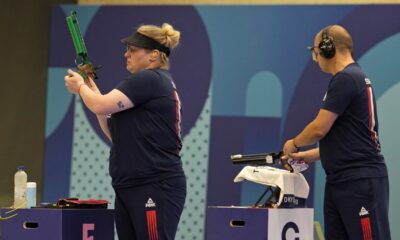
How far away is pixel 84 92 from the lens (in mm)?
3533

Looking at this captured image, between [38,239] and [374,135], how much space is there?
166cm

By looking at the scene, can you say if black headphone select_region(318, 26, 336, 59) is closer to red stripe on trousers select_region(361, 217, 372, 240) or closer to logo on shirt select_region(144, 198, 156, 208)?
red stripe on trousers select_region(361, 217, 372, 240)

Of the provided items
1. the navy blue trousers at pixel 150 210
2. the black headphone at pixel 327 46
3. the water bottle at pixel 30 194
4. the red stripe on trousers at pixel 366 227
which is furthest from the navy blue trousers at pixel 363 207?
the water bottle at pixel 30 194

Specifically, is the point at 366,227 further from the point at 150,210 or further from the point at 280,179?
the point at 150,210

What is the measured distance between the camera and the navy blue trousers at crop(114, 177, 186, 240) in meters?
3.40

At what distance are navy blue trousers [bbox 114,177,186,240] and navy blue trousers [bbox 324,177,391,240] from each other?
80 centimetres

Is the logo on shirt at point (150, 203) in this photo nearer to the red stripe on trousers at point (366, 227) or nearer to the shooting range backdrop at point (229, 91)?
the red stripe on trousers at point (366, 227)

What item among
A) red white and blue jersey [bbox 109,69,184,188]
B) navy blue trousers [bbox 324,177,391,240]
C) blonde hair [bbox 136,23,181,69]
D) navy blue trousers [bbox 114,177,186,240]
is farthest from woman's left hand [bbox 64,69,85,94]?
navy blue trousers [bbox 324,177,391,240]

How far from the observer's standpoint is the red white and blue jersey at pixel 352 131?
371cm

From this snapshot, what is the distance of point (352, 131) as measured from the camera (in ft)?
12.3

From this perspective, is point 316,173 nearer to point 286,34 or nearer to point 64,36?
point 286,34

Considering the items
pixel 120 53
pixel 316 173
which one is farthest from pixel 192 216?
pixel 120 53

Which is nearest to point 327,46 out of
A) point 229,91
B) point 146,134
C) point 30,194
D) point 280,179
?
point 280,179

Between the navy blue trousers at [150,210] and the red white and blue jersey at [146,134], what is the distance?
0.12ft
